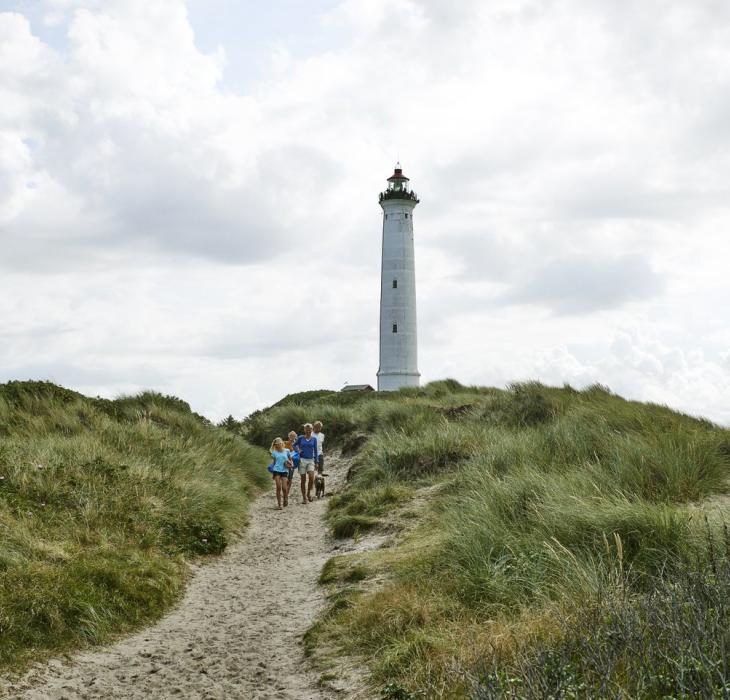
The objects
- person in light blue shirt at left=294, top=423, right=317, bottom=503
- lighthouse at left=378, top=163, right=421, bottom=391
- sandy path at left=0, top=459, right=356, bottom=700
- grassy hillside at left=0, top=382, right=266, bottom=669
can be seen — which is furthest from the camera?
lighthouse at left=378, top=163, right=421, bottom=391

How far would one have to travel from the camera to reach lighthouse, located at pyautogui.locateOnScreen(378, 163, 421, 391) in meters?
46.6

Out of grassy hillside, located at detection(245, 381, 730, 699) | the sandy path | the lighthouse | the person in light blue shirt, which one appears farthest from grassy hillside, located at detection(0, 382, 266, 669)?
the lighthouse

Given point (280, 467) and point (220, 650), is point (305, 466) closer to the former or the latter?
point (280, 467)

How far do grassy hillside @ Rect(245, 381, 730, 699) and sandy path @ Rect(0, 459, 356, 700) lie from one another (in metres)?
0.46

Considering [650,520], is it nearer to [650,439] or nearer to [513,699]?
[513,699]

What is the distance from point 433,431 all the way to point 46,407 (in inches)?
389

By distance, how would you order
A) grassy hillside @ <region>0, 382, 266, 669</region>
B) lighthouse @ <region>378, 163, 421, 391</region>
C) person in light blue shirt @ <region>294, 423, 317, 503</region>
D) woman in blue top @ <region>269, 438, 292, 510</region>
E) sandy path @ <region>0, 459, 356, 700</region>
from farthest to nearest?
1. lighthouse @ <region>378, 163, 421, 391</region>
2. person in light blue shirt @ <region>294, 423, 317, 503</region>
3. woman in blue top @ <region>269, 438, 292, 510</region>
4. grassy hillside @ <region>0, 382, 266, 669</region>
5. sandy path @ <region>0, 459, 356, 700</region>

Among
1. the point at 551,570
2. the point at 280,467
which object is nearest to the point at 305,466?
the point at 280,467

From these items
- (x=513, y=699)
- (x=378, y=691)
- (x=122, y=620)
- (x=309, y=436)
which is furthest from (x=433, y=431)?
(x=513, y=699)

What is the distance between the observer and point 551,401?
61.3 ft

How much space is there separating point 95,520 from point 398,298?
37278mm

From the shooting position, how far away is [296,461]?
63.0 feet

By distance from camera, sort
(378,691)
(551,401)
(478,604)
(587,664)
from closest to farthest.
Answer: (587,664) → (378,691) → (478,604) → (551,401)

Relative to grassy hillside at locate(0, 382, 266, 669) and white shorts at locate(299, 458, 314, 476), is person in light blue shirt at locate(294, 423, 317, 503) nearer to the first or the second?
white shorts at locate(299, 458, 314, 476)
